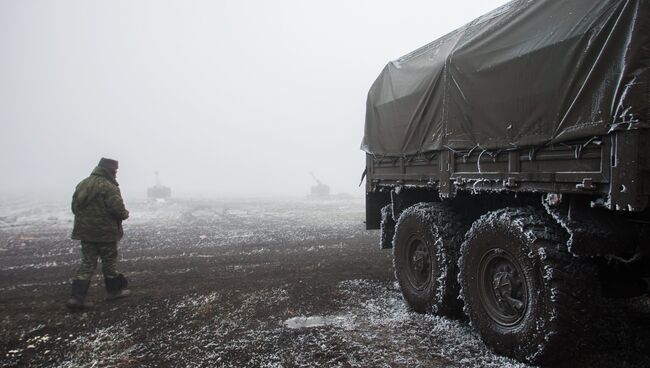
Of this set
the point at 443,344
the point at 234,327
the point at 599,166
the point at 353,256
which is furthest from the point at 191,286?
the point at 599,166

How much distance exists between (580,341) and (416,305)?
6.29 feet

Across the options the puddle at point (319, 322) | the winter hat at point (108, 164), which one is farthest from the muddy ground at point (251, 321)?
the winter hat at point (108, 164)

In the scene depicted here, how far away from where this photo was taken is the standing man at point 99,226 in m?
5.16

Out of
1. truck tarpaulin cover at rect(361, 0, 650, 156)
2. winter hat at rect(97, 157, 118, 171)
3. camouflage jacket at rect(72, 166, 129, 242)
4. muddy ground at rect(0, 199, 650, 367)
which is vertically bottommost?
muddy ground at rect(0, 199, 650, 367)

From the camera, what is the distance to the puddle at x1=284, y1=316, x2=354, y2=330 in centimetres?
402

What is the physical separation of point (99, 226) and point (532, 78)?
5459 mm

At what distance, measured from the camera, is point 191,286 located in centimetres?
577

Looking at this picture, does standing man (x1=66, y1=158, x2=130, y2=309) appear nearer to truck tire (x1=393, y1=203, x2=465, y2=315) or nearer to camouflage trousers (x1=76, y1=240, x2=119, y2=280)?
camouflage trousers (x1=76, y1=240, x2=119, y2=280)

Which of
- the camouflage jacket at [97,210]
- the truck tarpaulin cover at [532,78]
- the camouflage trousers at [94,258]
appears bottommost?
the camouflage trousers at [94,258]

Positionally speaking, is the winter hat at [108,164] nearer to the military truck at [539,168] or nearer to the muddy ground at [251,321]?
the muddy ground at [251,321]

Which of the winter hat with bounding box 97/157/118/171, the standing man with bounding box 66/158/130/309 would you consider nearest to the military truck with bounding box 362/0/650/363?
the standing man with bounding box 66/158/130/309

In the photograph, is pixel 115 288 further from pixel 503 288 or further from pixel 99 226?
A: pixel 503 288

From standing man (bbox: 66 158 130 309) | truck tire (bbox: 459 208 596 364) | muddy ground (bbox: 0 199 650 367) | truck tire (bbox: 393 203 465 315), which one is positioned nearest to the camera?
truck tire (bbox: 459 208 596 364)

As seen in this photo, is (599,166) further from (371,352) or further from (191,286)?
(191,286)
